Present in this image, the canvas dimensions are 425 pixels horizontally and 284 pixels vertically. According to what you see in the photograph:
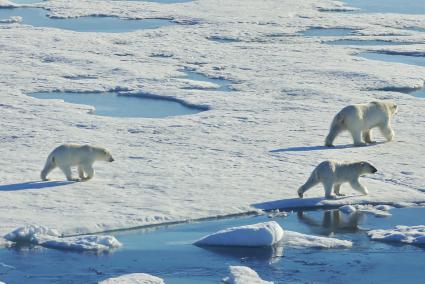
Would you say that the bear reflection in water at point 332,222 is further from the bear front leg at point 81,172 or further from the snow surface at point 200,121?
the bear front leg at point 81,172

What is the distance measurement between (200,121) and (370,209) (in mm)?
5992

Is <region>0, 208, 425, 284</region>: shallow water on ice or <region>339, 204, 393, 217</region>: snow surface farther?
<region>339, 204, 393, 217</region>: snow surface

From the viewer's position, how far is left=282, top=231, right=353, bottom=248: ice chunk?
39.0 feet

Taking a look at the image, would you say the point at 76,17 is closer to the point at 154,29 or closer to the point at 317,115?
the point at 154,29

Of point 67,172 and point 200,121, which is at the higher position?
point 200,121

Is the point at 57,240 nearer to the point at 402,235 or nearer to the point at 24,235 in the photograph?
the point at 24,235

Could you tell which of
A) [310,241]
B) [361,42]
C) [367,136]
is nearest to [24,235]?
[310,241]

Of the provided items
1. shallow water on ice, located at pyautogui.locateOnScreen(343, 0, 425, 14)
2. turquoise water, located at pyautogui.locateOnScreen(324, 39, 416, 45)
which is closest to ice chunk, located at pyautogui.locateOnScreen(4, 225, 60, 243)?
turquoise water, located at pyautogui.locateOnScreen(324, 39, 416, 45)

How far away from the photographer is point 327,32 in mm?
31609

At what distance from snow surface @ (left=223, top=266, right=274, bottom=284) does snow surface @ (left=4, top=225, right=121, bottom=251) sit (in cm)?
150

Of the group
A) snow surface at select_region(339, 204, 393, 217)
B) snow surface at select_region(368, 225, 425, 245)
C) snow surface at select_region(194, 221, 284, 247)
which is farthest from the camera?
snow surface at select_region(339, 204, 393, 217)

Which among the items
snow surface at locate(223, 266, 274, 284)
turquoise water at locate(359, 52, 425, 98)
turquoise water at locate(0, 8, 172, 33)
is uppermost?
turquoise water at locate(0, 8, 172, 33)

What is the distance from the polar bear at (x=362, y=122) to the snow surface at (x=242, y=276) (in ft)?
20.1

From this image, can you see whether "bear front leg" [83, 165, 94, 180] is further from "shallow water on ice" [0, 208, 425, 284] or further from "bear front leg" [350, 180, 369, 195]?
"bear front leg" [350, 180, 369, 195]
